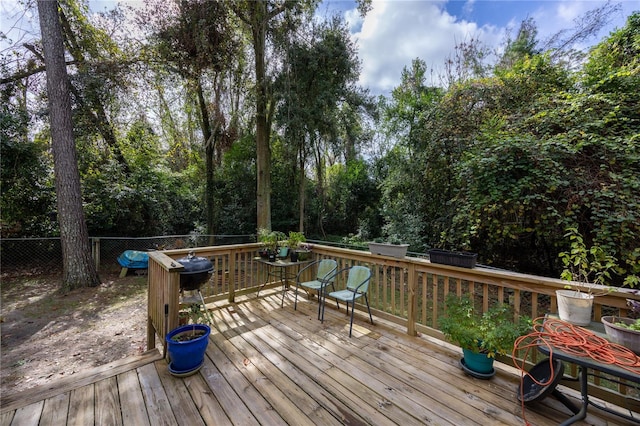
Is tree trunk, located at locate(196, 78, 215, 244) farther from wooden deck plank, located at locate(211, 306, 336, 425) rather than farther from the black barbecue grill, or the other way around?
wooden deck plank, located at locate(211, 306, 336, 425)

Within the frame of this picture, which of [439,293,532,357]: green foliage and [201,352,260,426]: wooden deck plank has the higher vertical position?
[439,293,532,357]: green foliage

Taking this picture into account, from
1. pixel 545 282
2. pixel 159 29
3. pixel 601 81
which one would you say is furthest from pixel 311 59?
pixel 545 282

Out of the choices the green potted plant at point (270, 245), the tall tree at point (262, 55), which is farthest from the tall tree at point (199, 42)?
the green potted plant at point (270, 245)

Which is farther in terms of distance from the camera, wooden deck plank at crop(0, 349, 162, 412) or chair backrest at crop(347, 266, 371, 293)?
chair backrest at crop(347, 266, 371, 293)

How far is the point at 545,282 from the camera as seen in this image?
6.61 ft

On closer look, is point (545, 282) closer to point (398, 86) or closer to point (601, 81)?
point (601, 81)

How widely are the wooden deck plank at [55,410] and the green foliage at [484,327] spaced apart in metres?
2.85

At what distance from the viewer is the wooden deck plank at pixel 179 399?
5.55 feet

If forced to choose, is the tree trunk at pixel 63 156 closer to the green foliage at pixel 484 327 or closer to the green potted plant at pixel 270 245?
the green potted plant at pixel 270 245

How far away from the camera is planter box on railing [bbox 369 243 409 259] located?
294 cm

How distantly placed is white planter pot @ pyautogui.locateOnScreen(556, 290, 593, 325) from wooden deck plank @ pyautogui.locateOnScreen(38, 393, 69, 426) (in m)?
3.40

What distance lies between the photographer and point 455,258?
2.51 metres

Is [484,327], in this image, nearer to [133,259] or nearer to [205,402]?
[205,402]

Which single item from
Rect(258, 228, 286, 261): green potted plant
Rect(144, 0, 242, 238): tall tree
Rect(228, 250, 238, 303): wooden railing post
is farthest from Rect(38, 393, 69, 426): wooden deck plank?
Rect(144, 0, 242, 238): tall tree
